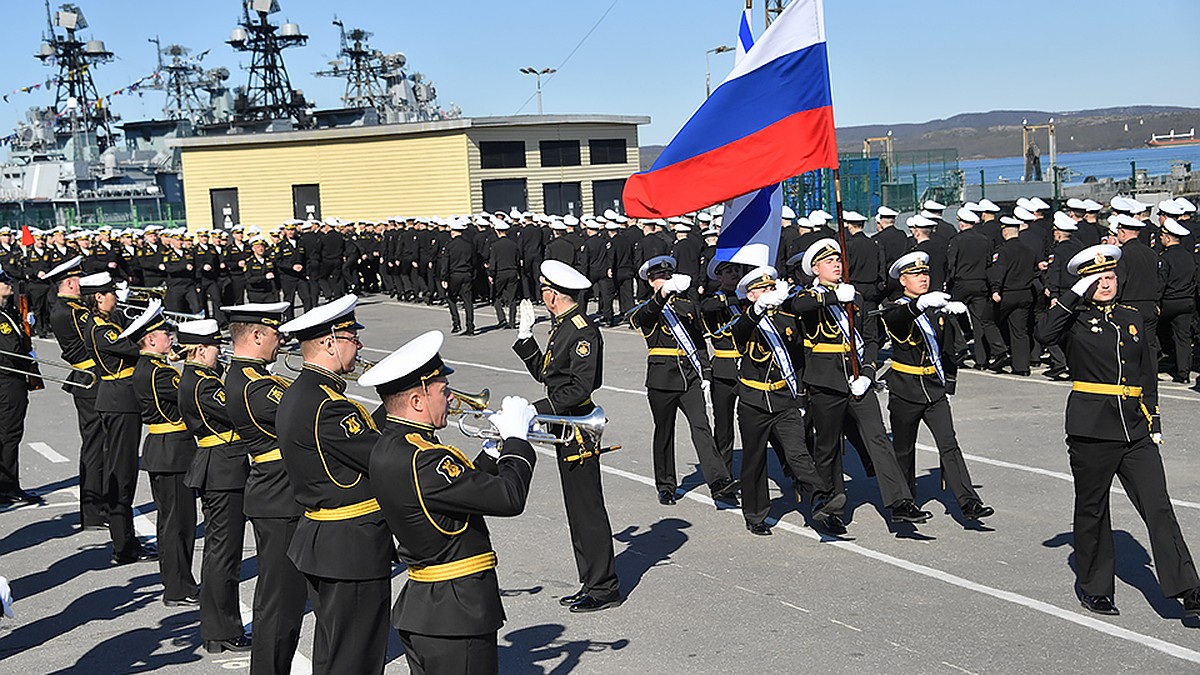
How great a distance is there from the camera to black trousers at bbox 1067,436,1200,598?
23.4 feet

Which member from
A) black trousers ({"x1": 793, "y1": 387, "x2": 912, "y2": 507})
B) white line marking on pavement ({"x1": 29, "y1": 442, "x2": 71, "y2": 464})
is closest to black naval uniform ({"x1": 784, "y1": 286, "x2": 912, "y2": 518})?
black trousers ({"x1": 793, "y1": 387, "x2": 912, "y2": 507})

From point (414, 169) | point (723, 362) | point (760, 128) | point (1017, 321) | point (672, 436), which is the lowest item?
point (672, 436)

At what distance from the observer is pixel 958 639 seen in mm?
6902

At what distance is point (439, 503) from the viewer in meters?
4.65

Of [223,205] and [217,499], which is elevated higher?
[223,205]

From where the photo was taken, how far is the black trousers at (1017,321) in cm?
1574

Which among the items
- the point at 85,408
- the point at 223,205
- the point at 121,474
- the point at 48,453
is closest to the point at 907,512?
the point at 121,474

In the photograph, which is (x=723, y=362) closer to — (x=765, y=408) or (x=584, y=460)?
(x=765, y=408)

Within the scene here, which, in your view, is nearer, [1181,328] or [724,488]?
[724,488]

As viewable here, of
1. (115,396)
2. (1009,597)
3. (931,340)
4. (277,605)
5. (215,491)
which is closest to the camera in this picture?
(277,605)

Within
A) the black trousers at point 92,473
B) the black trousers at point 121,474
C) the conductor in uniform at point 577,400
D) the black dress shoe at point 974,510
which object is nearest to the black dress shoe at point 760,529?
the black dress shoe at point 974,510

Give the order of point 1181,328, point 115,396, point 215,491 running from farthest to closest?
1. point 1181,328
2. point 115,396
3. point 215,491

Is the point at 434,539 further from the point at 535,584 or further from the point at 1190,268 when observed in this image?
the point at 1190,268

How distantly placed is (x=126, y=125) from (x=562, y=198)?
130 feet
